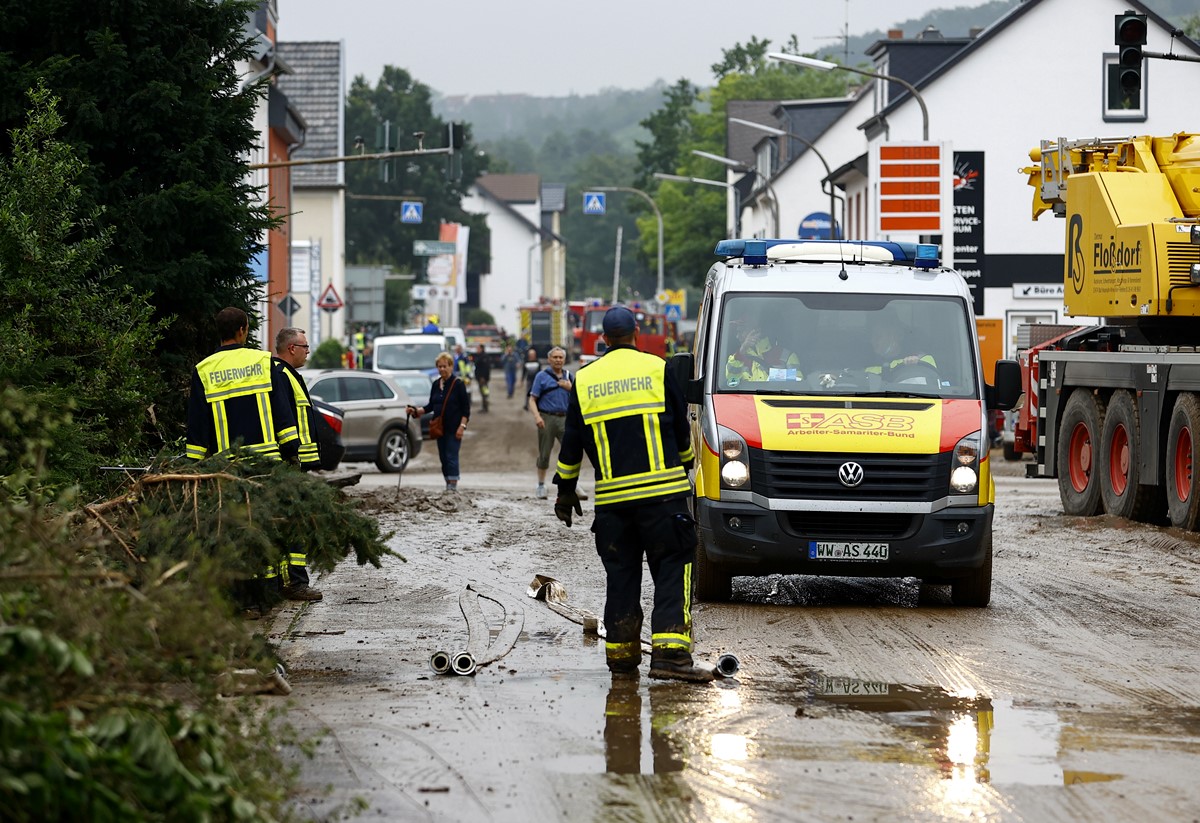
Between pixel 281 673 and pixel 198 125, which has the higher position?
pixel 198 125

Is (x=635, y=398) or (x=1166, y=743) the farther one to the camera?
(x=635, y=398)

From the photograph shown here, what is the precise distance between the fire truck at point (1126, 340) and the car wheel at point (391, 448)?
10.6 meters

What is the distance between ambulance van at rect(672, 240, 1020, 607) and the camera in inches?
456

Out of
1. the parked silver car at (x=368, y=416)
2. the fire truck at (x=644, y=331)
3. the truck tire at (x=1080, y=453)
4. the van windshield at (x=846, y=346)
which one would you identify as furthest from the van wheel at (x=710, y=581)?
the fire truck at (x=644, y=331)

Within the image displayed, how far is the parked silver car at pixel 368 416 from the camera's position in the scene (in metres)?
27.8

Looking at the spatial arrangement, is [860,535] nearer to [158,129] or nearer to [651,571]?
[651,571]

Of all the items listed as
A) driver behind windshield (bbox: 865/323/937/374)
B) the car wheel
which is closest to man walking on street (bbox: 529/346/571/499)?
the car wheel

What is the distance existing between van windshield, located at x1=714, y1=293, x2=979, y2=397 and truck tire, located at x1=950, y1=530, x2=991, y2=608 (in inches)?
46.9

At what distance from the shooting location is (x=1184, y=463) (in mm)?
17188

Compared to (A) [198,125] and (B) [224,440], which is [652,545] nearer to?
(B) [224,440]

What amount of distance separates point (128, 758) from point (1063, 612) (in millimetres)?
8032

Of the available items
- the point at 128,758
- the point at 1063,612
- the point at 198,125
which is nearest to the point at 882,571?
the point at 1063,612

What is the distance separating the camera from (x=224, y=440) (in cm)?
1075

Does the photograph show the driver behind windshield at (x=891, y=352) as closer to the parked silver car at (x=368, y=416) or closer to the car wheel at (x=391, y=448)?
the parked silver car at (x=368, y=416)
